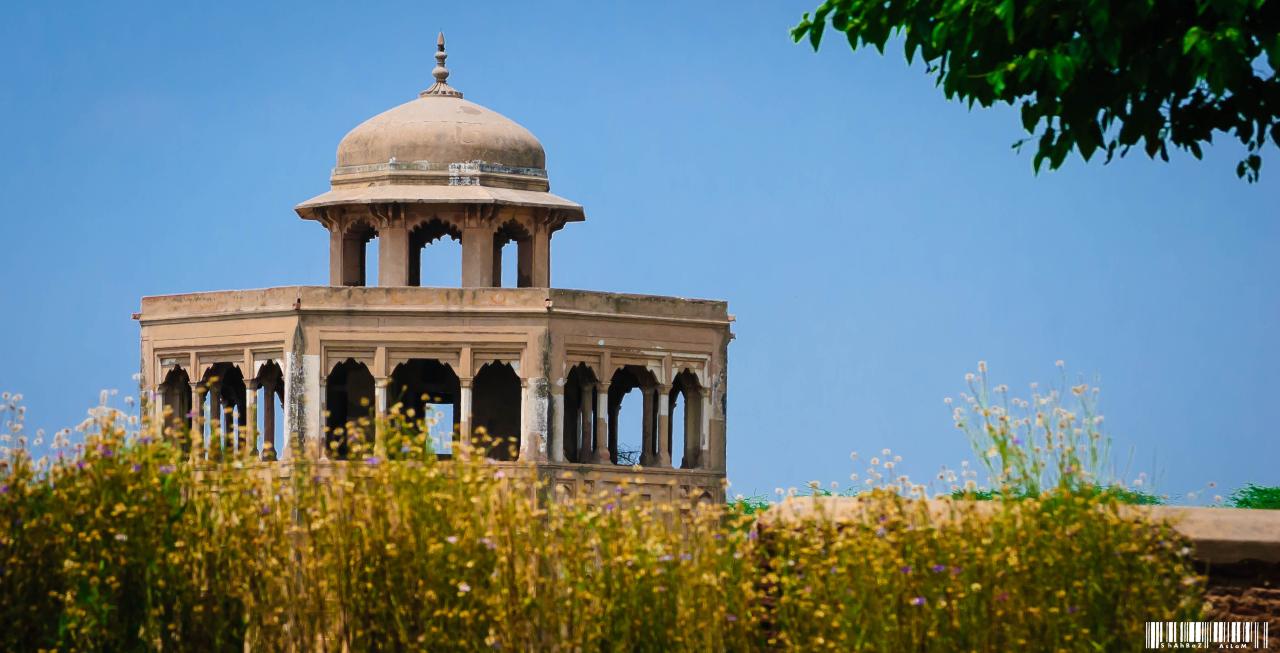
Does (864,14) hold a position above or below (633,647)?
above

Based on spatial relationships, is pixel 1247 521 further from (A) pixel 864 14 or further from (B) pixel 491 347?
(B) pixel 491 347

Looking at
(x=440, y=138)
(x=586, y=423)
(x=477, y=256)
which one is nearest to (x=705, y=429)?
(x=586, y=423)

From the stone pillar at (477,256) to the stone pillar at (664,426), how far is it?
3434 millimetres

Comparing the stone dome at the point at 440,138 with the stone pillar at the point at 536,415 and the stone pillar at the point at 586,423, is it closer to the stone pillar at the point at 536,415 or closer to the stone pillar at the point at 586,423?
the stone pillar at the point at 586,423

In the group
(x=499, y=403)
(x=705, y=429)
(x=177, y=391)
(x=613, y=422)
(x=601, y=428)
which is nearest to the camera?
(x=601, y=428)

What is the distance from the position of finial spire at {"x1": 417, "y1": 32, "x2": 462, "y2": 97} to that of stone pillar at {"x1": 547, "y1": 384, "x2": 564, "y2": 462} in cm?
680

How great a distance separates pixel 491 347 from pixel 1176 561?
23.8 metres

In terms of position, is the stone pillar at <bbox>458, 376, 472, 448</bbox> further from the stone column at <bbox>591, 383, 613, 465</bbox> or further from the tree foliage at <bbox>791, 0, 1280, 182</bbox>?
the tree foliage at <bbox>791, 0, 1280, 182</bbox>

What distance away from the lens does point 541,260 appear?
40344 millimetres

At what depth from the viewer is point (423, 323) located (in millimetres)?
37344

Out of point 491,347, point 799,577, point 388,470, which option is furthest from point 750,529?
point 491,347

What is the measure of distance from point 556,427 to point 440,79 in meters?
7.75

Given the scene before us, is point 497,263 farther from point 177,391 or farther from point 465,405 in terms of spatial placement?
point 177,391

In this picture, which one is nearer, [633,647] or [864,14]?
[633,647]
